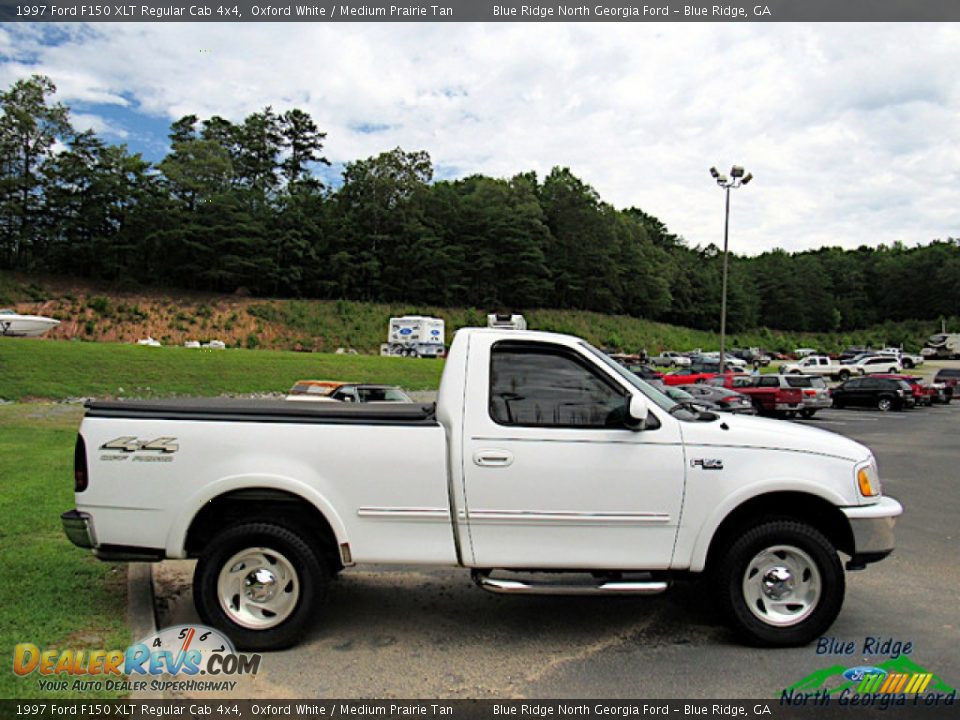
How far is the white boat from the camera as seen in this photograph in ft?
133

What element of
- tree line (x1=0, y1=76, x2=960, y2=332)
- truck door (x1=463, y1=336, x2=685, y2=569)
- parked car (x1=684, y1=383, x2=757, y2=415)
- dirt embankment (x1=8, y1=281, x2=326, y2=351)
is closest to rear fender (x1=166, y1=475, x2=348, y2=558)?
truck door (x1=463, y1=336, x2=685, y2=569)

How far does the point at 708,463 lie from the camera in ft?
14.2

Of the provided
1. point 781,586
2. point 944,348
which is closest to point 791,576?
point 781,586

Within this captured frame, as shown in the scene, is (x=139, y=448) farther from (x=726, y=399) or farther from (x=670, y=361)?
(x=670, y=361)

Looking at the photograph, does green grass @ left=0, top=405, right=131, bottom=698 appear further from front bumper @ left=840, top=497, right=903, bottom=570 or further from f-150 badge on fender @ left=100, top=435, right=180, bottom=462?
front bumper @ left=840, top=497, right=903, bottom=570

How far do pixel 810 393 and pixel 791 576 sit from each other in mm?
23793

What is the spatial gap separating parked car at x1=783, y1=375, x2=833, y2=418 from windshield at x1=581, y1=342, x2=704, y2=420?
23461 mm

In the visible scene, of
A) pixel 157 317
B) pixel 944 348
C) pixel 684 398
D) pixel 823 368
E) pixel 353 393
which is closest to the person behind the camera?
pixel 684 398

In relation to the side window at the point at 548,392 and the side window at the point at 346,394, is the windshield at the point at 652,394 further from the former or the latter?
the side window at the point at 346,394

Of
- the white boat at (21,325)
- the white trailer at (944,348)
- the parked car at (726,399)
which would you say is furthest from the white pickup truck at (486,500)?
the white trailer at (944,348)

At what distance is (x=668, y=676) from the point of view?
3986mm

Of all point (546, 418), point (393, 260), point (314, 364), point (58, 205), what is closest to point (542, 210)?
point (393, 260)

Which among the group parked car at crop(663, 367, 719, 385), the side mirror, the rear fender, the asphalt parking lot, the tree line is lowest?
the asphalt parking lot

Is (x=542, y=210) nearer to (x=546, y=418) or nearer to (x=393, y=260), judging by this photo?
Answer: (x=393, y=260)
